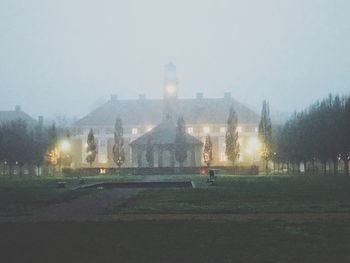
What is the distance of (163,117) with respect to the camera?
118 m

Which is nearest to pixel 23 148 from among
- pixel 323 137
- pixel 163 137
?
pixel 163 137

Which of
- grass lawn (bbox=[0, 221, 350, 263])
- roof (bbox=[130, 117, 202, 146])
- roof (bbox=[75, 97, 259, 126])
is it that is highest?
roof (bbox=[75, 97, 259, 126])

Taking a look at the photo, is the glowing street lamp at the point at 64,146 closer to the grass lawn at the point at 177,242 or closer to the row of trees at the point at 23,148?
the row of trees at the point at 23,148

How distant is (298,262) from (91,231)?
23.9ft

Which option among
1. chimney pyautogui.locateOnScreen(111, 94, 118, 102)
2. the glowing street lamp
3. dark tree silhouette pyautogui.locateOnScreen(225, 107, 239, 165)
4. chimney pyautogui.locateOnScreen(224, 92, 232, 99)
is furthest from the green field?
chimney pyautogui.locateOnScreen(111, 94, 118, 102)

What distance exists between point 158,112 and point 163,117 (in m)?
6.37

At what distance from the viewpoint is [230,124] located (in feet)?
284

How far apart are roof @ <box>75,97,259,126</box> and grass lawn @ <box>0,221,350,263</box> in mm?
102721

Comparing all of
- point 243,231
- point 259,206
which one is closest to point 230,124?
point 259,206

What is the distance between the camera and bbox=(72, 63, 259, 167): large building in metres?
119

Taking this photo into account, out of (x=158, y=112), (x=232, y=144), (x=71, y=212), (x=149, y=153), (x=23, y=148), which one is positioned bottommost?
(x=71, y=212)

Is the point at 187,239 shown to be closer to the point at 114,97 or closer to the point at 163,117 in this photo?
the point at 163,117

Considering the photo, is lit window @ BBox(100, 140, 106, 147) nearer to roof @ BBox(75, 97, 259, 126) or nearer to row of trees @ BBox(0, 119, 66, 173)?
roof @ BBox(75, 97, 259, 126)

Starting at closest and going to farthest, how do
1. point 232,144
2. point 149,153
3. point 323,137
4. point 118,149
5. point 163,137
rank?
point 323,137
point 232,144
point 118,149
point 149,153
point 163,137
